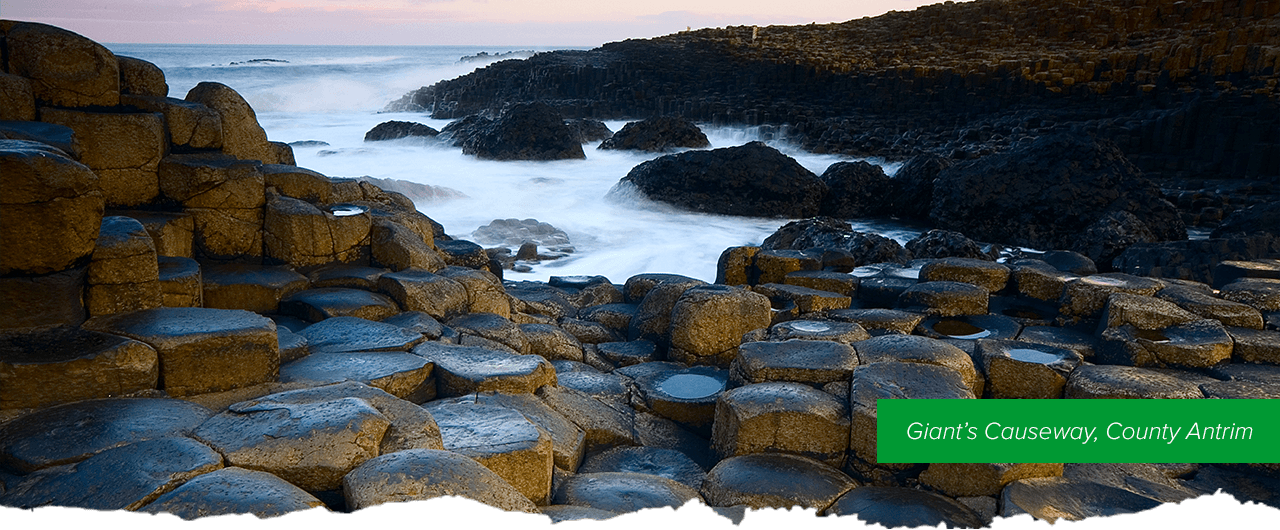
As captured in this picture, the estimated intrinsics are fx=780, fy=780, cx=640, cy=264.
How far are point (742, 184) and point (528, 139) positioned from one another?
663 cm

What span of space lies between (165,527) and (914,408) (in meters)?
2.27

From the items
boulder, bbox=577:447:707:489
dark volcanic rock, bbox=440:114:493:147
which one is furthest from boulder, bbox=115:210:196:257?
dark volcanic rock, bbox=440:114:493:147

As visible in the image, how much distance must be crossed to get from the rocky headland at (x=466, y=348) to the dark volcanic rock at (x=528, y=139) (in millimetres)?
9353

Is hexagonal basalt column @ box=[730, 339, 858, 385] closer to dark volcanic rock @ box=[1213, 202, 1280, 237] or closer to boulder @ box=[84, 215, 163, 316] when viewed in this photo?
boulder @ box=[84, 215, 163, 316]

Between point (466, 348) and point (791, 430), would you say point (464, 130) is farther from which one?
point (791, 430)

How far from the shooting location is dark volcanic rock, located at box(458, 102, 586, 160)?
17281 millimetres

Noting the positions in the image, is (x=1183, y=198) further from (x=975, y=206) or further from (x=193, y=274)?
(x=193, y=274)

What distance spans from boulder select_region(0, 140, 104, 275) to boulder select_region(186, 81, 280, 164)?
237cm

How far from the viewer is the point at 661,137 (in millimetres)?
18484

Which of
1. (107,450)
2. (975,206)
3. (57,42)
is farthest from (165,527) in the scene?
(975,206)

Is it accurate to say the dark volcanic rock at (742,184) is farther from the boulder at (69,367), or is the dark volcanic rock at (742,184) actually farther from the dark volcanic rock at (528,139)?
the boulder at (69,367)

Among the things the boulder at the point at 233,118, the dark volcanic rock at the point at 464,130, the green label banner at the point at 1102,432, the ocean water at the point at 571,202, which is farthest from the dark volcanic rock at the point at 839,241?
the dark volcanic rock at the point at 464,130

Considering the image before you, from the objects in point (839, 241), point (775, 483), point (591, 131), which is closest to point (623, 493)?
point (775, 483)

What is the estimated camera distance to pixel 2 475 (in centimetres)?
238
